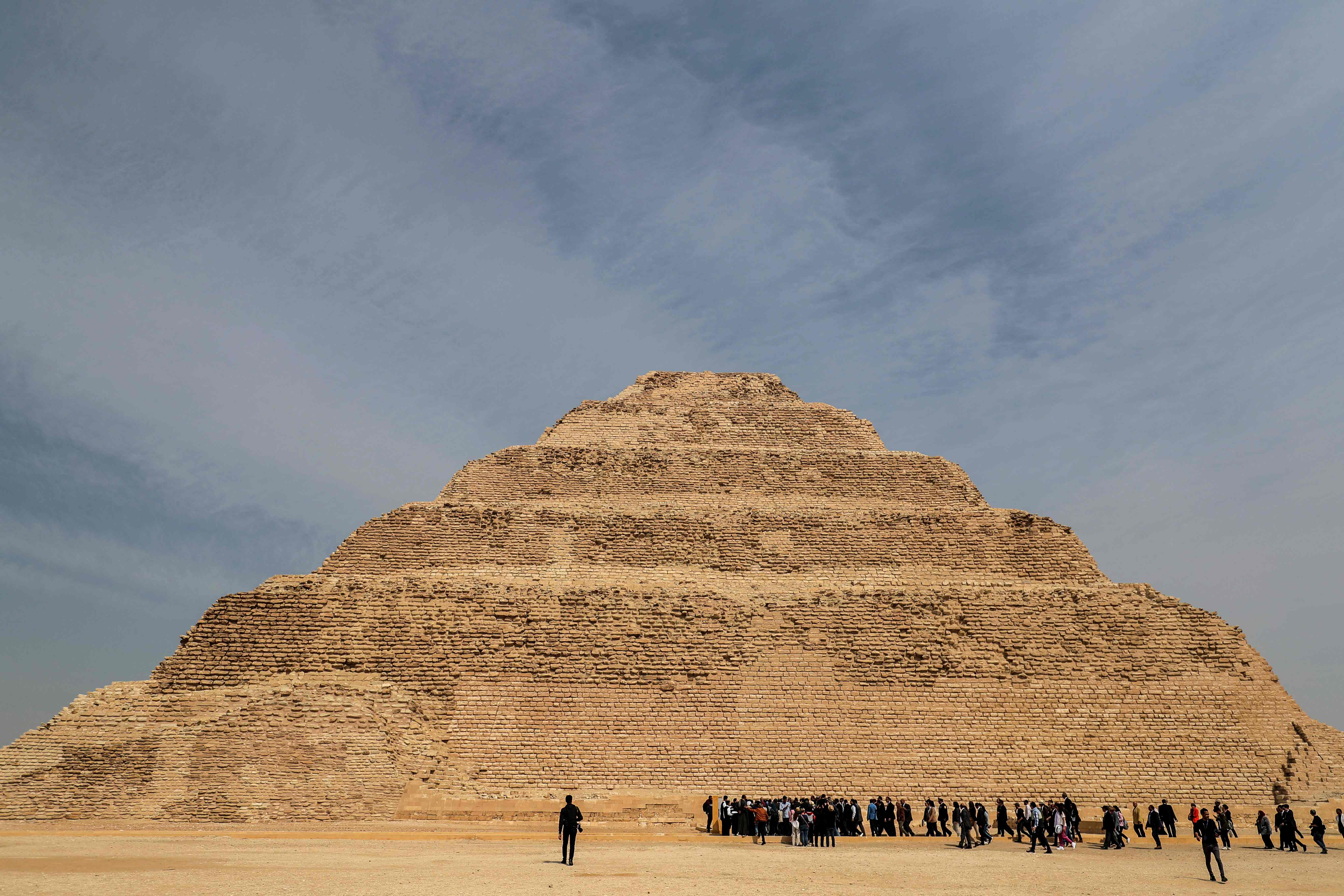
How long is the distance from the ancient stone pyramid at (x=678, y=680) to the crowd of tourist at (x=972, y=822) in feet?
1.62

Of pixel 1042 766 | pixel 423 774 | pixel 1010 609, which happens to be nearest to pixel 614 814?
pixel 423 774

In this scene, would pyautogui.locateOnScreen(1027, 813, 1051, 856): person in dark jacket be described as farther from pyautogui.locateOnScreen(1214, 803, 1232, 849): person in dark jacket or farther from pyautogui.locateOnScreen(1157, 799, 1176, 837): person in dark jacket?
pyautogui.locateOnScreen(1157, 799, 1176, 837): person in dark jacket

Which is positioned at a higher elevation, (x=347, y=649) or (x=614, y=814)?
(x=347, y=649)

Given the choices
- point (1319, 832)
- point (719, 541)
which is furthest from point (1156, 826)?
point (719, 541)

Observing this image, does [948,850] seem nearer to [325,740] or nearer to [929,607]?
[929,607]

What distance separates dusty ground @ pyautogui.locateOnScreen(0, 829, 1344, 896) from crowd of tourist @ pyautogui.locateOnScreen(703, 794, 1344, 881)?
1.13 feet

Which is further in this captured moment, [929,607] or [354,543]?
[354,543]

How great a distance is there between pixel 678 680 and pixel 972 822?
5.71m

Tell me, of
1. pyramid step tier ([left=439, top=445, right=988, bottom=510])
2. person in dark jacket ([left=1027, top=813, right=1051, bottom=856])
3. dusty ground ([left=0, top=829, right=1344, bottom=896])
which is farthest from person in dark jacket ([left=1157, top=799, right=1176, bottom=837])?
pyramid step tier ([left=439, top=445, right=988, bottom=510])

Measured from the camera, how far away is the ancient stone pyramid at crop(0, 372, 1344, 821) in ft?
47.5

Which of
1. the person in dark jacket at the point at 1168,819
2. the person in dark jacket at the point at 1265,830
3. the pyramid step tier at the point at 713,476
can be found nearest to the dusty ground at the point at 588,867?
the person in dark jacket at the point at 1265,830

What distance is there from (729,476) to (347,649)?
10117 millimetres

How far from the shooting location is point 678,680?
1639 cm

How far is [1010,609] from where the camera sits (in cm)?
1775
